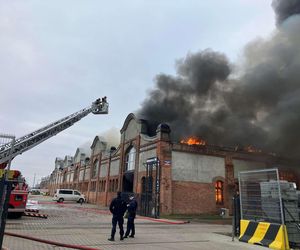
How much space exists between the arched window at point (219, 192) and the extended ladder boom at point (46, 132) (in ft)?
35.5

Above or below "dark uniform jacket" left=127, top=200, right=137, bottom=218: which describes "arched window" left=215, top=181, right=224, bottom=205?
above

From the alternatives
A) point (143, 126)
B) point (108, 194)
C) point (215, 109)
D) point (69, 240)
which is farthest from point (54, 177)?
point (69, 240)

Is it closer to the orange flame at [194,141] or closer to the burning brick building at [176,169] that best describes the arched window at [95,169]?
the burning brick building at [176,169]

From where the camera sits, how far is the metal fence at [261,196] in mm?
8758

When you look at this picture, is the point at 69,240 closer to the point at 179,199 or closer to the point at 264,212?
the point at 264,212

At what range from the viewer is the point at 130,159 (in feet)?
90.2

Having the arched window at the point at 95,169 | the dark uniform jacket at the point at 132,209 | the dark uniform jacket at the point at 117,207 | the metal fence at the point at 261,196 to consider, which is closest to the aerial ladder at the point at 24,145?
the dark uniform jacket at the point at 117,207

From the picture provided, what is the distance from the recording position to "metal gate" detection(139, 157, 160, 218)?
1855cm

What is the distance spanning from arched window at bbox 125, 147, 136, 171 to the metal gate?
4.40 m

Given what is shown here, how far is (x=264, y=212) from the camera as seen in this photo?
9172mm

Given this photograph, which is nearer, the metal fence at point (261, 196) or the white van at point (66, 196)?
the metal fence at point (261, 196)

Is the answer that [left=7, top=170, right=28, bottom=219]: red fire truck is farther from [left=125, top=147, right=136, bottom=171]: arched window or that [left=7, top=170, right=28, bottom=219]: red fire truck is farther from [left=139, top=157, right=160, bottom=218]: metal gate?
[left=125, top=147, right=136, bottom=171]: arched window

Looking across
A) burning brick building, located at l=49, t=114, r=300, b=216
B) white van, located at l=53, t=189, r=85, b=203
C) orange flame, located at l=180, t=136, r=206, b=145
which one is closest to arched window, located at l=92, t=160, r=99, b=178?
white van, located at l=53, t=189, r=85, b=203

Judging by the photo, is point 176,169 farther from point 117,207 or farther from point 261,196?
point 117,207
